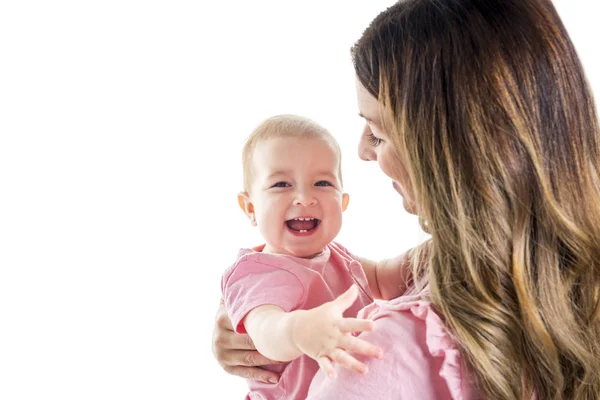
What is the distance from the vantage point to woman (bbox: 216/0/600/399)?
1.07 meters

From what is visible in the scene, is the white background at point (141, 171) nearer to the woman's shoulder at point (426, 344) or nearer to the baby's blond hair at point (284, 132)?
the baby's blond hair at point (284, 132)

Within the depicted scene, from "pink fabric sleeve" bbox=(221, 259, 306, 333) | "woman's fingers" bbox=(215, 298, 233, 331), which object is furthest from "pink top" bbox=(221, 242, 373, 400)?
"woman's fingers" bbox=(215, 298, 233, 331)

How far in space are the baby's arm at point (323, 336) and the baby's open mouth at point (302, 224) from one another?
0.27m

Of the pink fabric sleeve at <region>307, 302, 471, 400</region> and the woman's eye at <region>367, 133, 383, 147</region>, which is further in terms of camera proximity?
the woman's eye at <region>367, 133, 383, 147</region>

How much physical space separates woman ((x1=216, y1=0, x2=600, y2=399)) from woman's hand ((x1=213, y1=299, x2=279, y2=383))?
355 mm

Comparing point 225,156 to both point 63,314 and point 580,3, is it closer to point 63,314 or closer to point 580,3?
point 63,314

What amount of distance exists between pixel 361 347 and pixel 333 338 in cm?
5

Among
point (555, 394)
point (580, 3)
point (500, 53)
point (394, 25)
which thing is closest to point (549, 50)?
point (500, 53)

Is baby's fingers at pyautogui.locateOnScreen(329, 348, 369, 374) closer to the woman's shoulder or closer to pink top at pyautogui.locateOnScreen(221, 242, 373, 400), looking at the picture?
the woman's shoulder

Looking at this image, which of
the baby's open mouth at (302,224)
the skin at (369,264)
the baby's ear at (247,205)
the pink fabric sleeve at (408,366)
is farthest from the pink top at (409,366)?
the baby's ear at (247,205)

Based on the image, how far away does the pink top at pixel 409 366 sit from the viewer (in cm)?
105

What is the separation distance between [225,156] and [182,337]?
0.74m

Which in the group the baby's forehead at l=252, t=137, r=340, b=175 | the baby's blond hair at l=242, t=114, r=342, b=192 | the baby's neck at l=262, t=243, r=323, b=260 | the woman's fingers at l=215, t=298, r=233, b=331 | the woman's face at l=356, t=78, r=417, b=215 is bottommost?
the woman's fingers at l=215, t=298, r=233, b=331

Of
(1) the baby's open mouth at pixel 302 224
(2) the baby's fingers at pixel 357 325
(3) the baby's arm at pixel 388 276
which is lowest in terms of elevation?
(2) the baby's fingers at pixel 357 325
